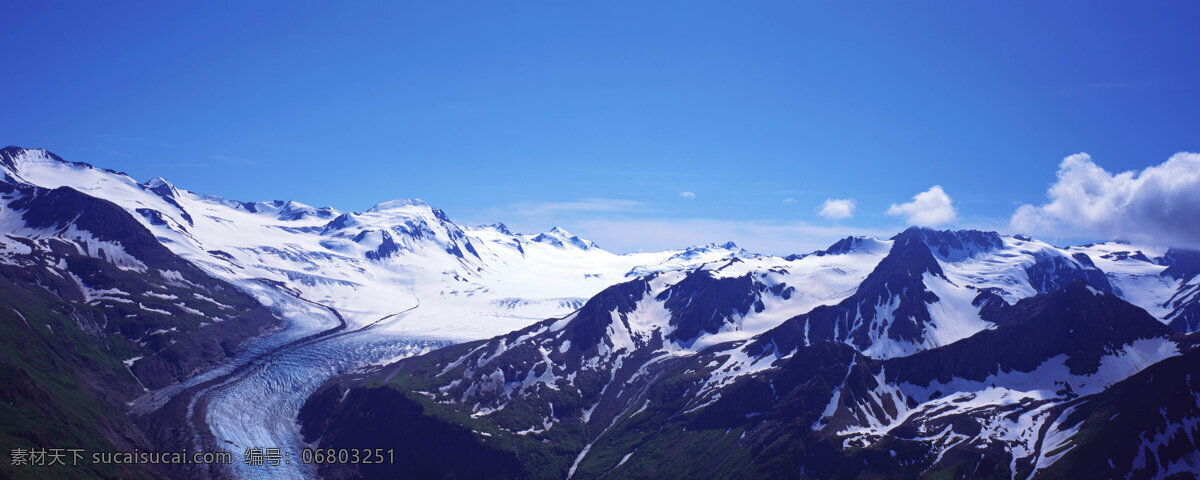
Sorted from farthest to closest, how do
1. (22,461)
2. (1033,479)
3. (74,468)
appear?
(1033,479)
(74,468)
(22,461)

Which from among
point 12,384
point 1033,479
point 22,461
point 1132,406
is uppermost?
point 12,384

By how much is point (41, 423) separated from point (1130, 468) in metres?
297

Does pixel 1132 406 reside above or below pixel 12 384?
below

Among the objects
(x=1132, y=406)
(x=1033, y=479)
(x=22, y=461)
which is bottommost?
(x=1033, y=479)

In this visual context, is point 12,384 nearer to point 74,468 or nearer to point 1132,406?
point 74,468

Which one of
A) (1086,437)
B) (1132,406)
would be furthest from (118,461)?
(1132,406)

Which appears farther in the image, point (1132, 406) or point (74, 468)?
point (1132, 406)

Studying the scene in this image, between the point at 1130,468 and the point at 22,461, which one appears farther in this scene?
the point at 1130,468

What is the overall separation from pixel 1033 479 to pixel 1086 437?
2188 cm

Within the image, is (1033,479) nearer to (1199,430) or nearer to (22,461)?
(1199,430)

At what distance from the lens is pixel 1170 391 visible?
638 ft

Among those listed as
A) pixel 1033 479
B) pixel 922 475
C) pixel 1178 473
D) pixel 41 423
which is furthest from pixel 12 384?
pixel 1178 473

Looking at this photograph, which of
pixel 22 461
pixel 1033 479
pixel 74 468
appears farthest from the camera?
pixel 1033 479

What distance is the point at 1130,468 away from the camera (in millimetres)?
182250
